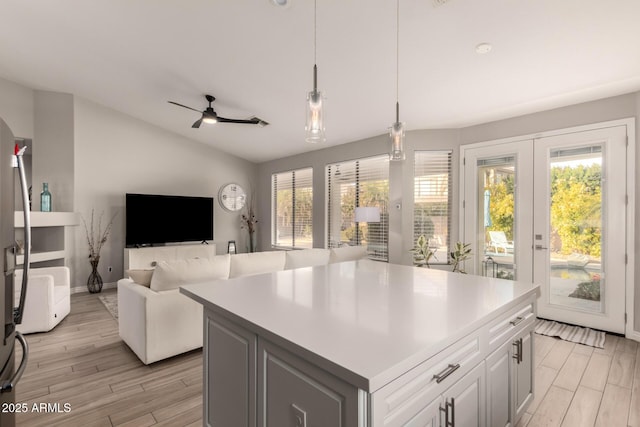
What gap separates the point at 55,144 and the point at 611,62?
717cm

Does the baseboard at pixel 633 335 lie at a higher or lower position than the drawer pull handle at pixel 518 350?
lower

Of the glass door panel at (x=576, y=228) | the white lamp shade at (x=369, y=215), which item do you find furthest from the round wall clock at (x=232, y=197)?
the glass door panel at (x=576, y=228)

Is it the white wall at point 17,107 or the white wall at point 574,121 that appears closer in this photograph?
the white wall at point 574,121

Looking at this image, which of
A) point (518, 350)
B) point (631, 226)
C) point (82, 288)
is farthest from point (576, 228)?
point (82, 288)

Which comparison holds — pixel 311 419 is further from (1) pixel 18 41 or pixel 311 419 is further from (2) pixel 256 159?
(2) pixel 256 159

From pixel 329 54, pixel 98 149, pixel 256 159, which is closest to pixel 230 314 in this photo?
pixel 329 54

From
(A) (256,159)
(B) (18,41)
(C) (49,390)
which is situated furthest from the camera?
(A) (256,159)

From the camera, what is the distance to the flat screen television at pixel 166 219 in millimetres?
5508

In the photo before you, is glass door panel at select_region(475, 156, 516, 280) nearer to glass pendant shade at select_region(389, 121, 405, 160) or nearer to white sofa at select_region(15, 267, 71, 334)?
glass pendant shade at select_region(389, 121, 405, 160)

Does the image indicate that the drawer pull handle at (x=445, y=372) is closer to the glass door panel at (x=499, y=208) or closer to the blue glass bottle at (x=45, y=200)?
the glass door panel at (x=499, y=208)

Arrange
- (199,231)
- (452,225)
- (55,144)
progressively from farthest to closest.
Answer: (199,231), (55,144), (452,225)

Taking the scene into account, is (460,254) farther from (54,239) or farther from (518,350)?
(54,239)

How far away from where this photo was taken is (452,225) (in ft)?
14.9

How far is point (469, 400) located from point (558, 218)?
3338 millimetres
